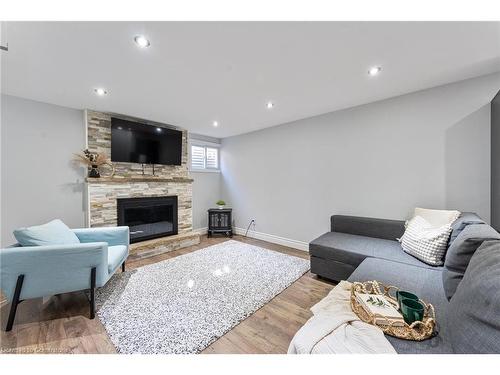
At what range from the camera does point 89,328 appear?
63.7 inches

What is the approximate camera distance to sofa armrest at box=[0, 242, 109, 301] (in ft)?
5.16

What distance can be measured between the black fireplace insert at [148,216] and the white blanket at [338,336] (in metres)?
3.20

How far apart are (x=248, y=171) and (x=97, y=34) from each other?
127 inches

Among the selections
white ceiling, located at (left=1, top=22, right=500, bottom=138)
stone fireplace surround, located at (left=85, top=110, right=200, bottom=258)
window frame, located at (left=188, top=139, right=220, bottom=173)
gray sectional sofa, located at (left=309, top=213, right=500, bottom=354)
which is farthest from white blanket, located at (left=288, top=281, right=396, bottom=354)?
window frame, located at (left=188, top=139, right=220, bottom=173)

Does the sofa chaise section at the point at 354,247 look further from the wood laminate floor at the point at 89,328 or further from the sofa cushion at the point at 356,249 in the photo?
the wood laminate floor at the point at 89,328

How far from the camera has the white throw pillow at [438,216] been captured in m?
1.95

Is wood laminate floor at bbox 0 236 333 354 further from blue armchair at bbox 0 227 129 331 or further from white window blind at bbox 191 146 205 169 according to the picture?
white window blind at bbox 191 146 205 169

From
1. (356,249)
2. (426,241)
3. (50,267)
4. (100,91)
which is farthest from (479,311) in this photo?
(100,91)

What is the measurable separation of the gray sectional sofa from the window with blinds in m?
3.16

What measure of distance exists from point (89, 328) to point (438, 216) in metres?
3.44

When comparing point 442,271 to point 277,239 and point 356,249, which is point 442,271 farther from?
point 277,239

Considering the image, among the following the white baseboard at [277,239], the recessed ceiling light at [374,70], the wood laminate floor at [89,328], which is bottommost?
the wood laminate floor at [89,328]

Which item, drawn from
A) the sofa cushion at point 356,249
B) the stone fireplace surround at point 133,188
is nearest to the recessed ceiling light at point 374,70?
the sofa cushion at point 356,249

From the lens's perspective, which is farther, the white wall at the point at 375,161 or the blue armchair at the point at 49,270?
the white wall at the point at 375,161
